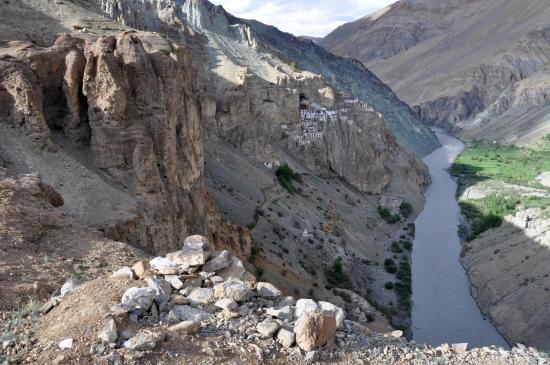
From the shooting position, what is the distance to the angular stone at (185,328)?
28.5 ft

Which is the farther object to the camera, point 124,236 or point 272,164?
point 272,164

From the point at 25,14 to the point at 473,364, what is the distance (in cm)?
2211

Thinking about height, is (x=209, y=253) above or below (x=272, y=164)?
above

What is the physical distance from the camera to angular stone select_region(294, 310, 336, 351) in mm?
9109

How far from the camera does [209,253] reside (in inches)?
416

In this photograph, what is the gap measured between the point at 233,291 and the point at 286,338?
1.21 meters

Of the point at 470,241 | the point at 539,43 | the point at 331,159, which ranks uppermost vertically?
the point at 539,43

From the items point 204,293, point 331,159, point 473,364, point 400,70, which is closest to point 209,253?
point 204,293

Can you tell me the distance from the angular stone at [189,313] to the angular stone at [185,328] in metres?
0.22

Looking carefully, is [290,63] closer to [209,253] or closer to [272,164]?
[272,164]

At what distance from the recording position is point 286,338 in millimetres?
9070

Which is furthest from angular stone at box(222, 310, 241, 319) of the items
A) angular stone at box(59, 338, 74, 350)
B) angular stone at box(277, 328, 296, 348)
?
angular stone at box(59, 338, 74, 350)

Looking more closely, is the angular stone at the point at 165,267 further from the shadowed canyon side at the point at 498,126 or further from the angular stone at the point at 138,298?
the shadowed canyon side at the point at 498,126

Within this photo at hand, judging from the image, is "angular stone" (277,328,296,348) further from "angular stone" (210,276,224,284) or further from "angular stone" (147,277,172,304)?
"angular stone" (147,277,172,304)
